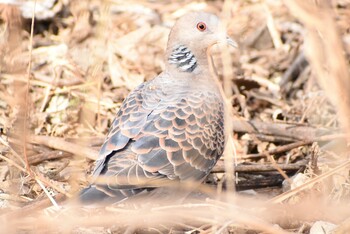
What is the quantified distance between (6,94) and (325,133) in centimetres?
280

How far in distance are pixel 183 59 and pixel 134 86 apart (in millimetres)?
1502

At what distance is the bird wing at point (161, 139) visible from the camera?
441 cm

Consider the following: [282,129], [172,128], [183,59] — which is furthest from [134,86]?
[172,128]

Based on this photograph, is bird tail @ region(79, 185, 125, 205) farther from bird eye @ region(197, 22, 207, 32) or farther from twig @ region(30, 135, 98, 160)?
bird eye @ region(197, 22, 207, 32)

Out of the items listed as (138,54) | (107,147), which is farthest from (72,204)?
(138,54)

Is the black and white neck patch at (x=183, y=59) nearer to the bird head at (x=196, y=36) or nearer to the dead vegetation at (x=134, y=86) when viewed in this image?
the bird head at (x=196, y=36)

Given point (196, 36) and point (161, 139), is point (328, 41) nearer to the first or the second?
point (161, 139)

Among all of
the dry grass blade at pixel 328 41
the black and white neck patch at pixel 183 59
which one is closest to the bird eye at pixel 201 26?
the black and white neck patch at pixel 183 59

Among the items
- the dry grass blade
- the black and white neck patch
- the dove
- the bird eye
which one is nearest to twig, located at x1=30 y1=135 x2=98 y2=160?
the dove

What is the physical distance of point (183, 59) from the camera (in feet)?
17.7

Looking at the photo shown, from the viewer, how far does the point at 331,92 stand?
2.58 meters

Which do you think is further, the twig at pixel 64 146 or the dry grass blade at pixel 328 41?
the twig at pixel 64 146

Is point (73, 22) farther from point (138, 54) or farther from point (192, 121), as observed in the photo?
point (192, 121)

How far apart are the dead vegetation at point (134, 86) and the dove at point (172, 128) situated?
0.54 ft
